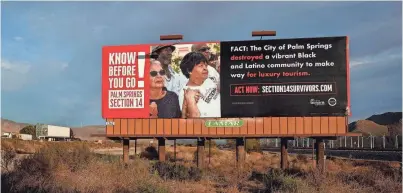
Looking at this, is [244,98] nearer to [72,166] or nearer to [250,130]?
[250,130]

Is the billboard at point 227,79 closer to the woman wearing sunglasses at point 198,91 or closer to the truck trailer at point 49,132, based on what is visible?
the woman wearing sunglasses at point 198,91

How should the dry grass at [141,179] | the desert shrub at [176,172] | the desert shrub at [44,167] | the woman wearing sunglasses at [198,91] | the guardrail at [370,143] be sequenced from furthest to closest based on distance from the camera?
the guardrail at [370,143], the woman wearing sunglasses at [198,91], the desert shrub at [176,172], the dry grass at [141,179], the desert shrub at [44,167]

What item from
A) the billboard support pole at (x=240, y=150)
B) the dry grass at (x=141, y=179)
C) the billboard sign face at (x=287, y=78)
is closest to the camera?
the dry grass at (x=141, y=179)

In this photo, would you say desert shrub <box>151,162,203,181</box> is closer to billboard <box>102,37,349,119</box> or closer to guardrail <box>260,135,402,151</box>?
billboard <box>102,37,349,119</box>

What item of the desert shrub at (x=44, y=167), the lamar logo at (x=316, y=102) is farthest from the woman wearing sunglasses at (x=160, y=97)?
the lamar logo at (x=316, y=102)

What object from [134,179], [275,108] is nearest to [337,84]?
[275,108]

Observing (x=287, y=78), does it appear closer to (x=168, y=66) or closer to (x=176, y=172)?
→ (x=168, y=66)

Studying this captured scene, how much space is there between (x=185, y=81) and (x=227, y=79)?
6.06 ft

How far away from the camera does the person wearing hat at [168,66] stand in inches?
787

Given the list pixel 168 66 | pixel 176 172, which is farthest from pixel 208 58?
pixel 176 172

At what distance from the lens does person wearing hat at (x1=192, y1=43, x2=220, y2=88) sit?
1958cm

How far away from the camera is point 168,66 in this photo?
20062 millimetres

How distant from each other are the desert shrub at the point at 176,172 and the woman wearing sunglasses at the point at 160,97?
217 centimetres

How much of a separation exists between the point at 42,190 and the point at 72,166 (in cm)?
419
